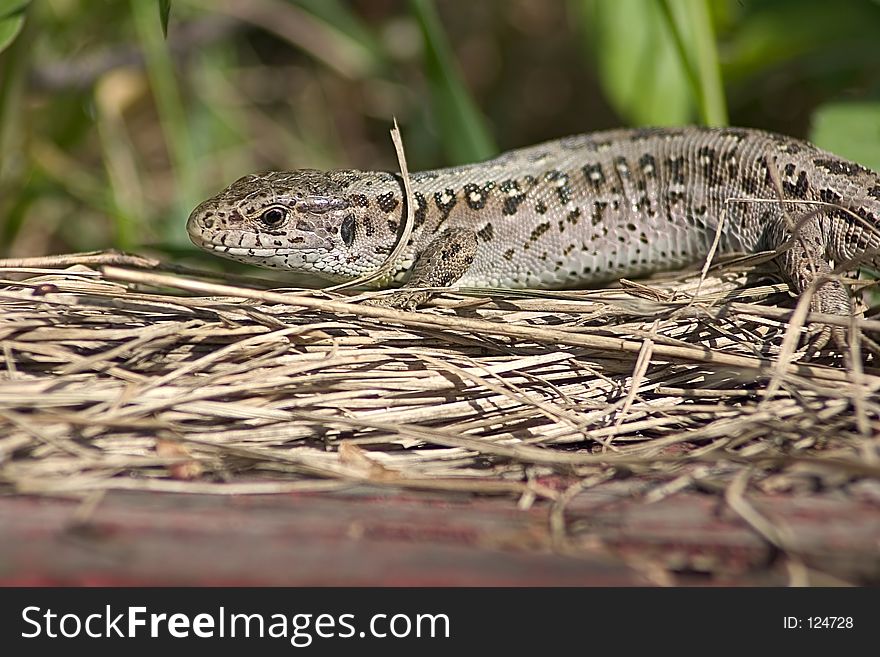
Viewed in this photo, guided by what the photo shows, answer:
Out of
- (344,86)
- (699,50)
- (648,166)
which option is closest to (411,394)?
(648,166)

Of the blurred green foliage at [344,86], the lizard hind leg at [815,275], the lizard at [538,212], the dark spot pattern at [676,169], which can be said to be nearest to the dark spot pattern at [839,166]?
the lizard at [538,212]

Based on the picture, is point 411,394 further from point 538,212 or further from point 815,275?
point 815,275

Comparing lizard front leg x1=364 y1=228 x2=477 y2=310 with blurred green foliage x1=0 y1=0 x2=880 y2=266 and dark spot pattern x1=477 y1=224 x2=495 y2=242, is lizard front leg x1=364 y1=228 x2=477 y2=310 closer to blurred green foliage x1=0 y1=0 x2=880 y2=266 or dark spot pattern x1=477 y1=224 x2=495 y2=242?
dark spot pattern x1=477 y1=224 x2=495 y2=242

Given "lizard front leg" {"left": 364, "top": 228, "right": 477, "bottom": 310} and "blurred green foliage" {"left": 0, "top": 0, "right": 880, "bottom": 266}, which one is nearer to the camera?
"lizard front leg" {"left": 364, "top": 228, "right": 477, "bottom": 310}

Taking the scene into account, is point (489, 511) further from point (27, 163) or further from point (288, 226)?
point (27, 163)

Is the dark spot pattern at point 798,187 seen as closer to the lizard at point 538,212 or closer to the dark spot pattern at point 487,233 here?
the lizard at point 538,212

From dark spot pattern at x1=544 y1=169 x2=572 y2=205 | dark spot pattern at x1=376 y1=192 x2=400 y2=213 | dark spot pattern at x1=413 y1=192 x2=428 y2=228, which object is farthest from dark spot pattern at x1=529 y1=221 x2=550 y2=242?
dark spot pattern at x1=376 y1=192 x2=400 y2=213
